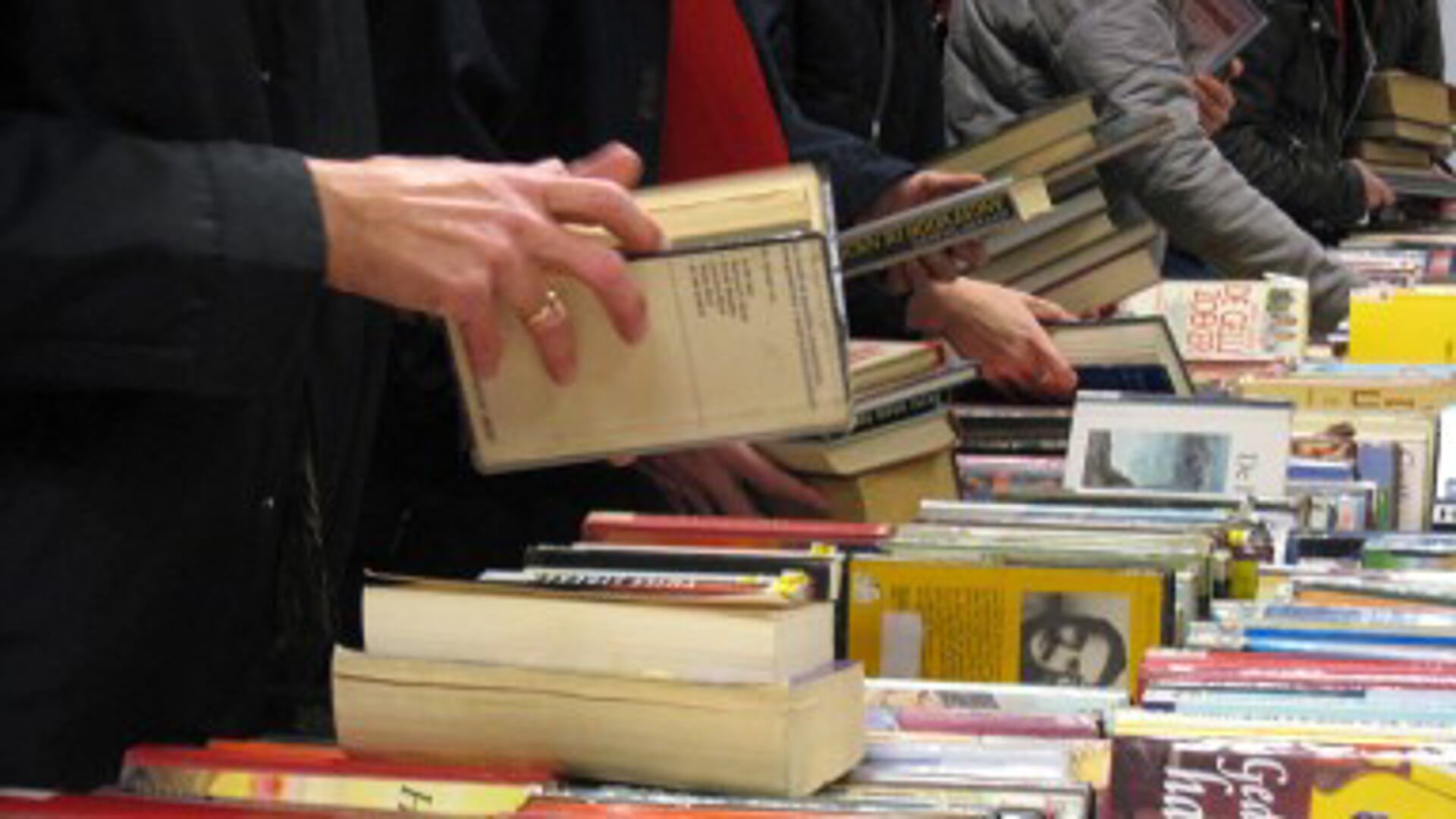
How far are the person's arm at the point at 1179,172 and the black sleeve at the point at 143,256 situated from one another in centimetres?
280

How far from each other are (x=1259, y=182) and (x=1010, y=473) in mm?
2567

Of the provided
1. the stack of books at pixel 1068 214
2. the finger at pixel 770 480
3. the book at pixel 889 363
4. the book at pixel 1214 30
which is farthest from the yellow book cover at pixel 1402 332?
the finger at pixel 770 480

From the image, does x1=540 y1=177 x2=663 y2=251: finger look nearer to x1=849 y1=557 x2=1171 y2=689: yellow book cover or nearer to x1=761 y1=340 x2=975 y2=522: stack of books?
x1=849 y1=557 x2=1171 y2=689: yellow book cover

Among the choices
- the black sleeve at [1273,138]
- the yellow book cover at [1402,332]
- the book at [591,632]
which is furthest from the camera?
the black sleeve at [1273,138]

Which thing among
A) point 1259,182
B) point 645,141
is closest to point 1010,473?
point 645,141

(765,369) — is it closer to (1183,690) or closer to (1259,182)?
(1183,690)

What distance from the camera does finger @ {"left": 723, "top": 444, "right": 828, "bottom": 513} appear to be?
7.73 feet

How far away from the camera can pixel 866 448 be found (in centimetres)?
236

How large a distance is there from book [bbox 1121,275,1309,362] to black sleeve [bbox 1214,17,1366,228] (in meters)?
1.38

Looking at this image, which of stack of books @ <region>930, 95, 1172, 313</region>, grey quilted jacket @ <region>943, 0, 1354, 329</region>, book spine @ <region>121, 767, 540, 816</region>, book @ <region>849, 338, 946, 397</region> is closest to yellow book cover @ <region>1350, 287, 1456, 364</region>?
stack of books @ <region>930, 95, 1172, 313</region>

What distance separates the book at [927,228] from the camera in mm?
2650

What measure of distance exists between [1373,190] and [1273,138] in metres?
0.52

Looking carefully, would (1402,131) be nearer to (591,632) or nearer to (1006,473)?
(1006,473)

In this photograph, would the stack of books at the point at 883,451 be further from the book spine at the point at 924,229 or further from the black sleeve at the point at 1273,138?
the black sleeve at the point at 1273,138
